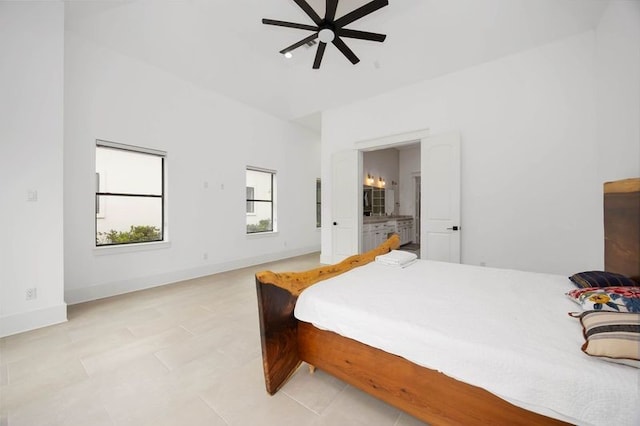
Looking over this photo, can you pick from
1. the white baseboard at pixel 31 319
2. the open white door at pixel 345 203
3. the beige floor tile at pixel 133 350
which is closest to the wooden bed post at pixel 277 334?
the beige floor tile at pixel 133 350

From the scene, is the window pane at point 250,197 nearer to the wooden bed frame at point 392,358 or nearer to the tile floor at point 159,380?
the tile floor at point 159,380

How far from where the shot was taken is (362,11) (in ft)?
7.57

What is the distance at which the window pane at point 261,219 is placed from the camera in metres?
5.62

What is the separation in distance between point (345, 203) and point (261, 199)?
205 centimetres

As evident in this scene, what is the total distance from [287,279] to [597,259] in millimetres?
3725

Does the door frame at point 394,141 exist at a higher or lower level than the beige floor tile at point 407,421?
higher

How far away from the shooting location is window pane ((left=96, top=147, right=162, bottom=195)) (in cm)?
356

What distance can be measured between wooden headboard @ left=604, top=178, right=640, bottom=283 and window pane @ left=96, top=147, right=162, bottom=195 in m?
5.37

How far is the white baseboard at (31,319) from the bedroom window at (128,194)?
42.3 inches

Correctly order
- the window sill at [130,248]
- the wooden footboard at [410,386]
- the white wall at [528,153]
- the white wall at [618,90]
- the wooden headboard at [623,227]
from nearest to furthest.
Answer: the wooden footboard at [410,386], the wooden headboard at [623,227], the white wall at [618,90], the white wall at [528,153], the window sill at [130,248]

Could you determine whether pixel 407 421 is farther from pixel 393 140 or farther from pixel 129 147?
pixel 129 147

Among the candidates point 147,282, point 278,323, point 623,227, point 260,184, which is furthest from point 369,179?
point 278,323

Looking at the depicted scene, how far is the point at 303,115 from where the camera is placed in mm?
5641

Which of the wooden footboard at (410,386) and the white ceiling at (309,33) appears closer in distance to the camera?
the wooden footboard at (410,386)
